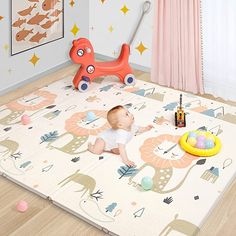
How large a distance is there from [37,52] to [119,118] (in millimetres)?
1304

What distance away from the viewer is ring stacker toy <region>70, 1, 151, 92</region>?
360cm

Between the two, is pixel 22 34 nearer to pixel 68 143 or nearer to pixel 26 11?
pixel 26 11

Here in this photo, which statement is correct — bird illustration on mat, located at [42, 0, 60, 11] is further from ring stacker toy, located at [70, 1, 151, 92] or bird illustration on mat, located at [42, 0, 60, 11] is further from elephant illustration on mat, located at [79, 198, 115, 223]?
elephant illustration on mat, located at [79, 198, 115, 223]

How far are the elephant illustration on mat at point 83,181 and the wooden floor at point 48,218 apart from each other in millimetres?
168

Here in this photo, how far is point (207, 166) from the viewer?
2.70 metres

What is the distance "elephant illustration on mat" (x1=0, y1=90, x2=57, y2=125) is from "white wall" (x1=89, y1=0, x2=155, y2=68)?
34.2 inches

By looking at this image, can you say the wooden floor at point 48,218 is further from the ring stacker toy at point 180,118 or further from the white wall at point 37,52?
the white wall at point 37,52

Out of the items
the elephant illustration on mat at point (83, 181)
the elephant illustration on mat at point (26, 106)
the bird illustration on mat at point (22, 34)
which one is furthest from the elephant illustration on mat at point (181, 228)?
the bird illustration on mat at point (22, 34)

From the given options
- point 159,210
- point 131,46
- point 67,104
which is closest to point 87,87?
point 67,104

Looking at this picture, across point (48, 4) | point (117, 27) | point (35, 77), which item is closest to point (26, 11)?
point (48, 4)

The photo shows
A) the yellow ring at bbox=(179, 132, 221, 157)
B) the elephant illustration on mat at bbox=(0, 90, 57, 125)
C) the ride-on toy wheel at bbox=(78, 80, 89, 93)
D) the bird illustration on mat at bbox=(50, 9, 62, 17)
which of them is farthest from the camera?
the bird illustration on mat at bbox=(50, 9, 62, 17)

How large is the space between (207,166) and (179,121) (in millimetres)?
490

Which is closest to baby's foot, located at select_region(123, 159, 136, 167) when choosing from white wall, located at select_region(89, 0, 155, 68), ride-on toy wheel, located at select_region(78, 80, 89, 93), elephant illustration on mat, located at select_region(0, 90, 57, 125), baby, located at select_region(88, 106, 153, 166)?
baby, located at select_region(88, 106, 153, 166)

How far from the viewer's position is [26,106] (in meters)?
3.41
